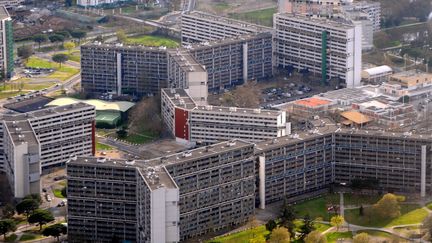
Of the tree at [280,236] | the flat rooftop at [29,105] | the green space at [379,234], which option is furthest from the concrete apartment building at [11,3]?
the tree at [280,236]

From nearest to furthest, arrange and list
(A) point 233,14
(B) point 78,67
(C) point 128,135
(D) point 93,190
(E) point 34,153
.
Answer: (D) point 93,190
(E) point 34,153
(C) point 128,135
(B) point 78,67
(A) point 233,14

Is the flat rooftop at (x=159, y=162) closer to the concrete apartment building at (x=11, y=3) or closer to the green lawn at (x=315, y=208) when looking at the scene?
the green lawn at (x=315, y=208)

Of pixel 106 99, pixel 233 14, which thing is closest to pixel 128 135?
pixel 106 99

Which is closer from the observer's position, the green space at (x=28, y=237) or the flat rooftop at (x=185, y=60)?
the green space at (x=28, y=237)

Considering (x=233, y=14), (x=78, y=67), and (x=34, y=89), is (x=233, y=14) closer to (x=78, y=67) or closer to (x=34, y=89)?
(x=78, y=67)

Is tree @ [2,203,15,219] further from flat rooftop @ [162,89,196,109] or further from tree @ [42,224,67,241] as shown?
flat rooftop @ [162,89,196,109]

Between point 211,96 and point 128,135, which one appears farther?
→ point 211,96

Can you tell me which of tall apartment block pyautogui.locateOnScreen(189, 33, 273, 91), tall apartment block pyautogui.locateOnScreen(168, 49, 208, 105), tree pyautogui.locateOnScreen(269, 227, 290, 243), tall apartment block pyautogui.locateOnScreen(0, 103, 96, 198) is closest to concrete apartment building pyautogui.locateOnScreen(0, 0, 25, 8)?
tall apartment block pyautogui.locateOnScreen(189, 33, 273, 91)

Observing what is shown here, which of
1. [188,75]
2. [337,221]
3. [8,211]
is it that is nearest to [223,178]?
[337,221]

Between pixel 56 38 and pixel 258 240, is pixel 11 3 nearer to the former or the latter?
pixel 56 38
